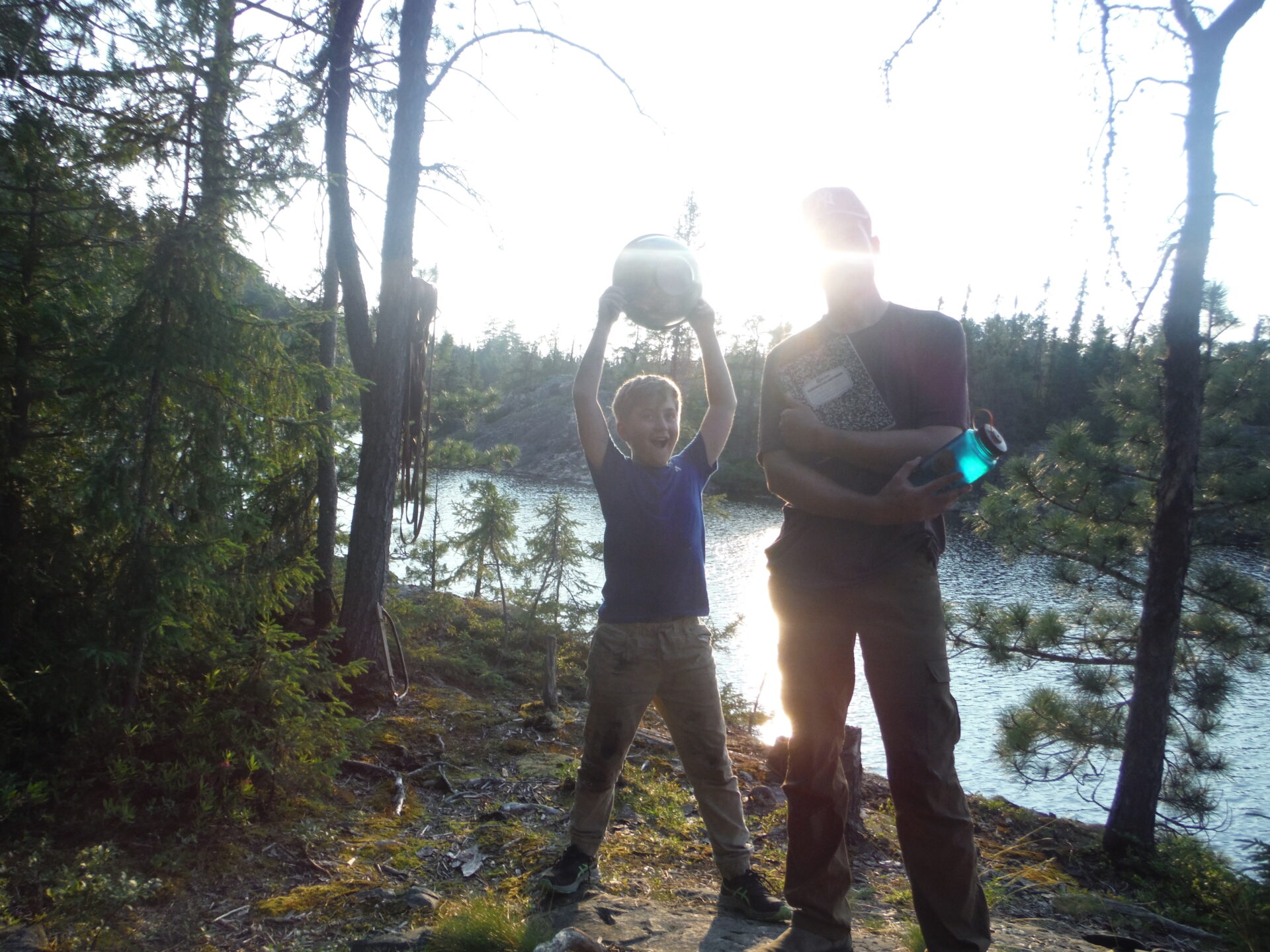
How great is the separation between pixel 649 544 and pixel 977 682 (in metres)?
12.9

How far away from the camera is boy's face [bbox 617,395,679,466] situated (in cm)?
297

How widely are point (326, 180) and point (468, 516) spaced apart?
8.61 metres

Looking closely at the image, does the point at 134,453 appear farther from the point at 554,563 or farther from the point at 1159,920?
the point at 554,563

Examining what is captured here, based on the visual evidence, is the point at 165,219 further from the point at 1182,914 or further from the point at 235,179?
the point at 1182,914

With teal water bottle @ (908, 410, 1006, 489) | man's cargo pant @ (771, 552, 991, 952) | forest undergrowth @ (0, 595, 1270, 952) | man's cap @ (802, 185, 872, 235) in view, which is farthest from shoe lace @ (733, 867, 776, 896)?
man's cap @ (802, 185, 872, 235)

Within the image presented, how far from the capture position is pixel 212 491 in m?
3.81

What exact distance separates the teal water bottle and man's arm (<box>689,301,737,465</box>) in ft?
3.61

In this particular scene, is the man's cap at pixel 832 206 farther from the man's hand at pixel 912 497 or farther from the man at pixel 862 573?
the man's hand at pixel 912 497

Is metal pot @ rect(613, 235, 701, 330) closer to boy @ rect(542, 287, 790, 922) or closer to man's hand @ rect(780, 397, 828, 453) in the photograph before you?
boy @ rect(542, 287, 790, 922)

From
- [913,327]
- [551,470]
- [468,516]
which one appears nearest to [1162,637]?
[913,327]

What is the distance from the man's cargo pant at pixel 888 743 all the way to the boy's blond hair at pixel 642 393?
0.92 meters

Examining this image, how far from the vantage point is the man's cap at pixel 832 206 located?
90.1 inches

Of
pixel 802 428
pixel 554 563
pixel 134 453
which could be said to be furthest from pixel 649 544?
pixel 554 563

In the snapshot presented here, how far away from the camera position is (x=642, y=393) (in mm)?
2965
